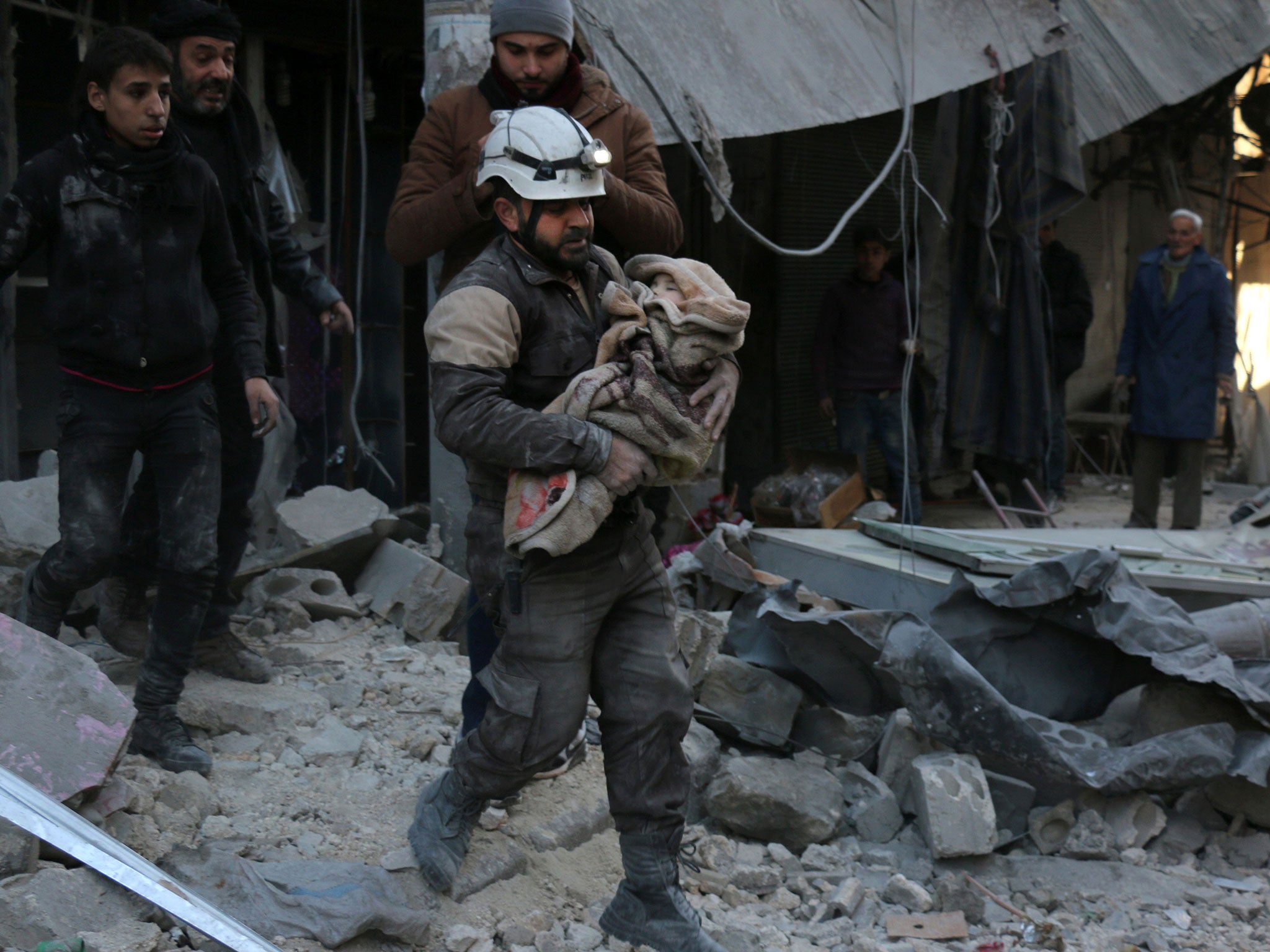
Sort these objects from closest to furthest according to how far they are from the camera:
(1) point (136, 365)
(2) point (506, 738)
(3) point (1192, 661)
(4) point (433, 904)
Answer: (2) point (506, 738)
(4) point (433, 904)
(1) point (136, 365)
(3) point (1192, 661)

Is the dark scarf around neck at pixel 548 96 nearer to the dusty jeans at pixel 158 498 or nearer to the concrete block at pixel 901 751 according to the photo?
the dusty jeans at pixel 158 498

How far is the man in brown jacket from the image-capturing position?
3551 millimetres

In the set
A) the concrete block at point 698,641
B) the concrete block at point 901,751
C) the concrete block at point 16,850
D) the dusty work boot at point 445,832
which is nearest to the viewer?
the concrete block at point 16,850

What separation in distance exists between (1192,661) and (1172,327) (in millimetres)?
4267

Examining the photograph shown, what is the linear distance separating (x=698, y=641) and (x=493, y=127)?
6.20 ft

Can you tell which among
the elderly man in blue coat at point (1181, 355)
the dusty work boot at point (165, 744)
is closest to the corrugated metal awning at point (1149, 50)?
the elderly man in blue coat at point (1181, 355)

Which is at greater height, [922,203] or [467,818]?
[922,203]

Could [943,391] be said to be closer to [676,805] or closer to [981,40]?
[981,40]

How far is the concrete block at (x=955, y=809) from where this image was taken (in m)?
3.66

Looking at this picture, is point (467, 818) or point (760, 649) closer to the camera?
point (467, 818)

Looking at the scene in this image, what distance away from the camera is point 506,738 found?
2750 mm

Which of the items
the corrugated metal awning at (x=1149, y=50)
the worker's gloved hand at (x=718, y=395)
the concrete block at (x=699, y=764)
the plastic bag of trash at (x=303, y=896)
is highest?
the corrugated metal awning at (x=1149, y=50)

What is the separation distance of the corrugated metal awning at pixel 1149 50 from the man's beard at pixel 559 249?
5775 millimetres

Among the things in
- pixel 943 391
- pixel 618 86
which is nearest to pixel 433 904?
pixel 618 86
